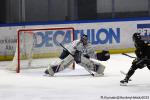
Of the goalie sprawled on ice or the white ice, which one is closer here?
the white ice

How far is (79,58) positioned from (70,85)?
895 millimetres

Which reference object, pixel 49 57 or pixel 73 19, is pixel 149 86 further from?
pixel 73 19

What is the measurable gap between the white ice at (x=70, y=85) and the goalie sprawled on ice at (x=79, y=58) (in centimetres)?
13

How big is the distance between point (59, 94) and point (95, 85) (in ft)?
2.84

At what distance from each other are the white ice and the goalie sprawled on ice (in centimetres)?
13

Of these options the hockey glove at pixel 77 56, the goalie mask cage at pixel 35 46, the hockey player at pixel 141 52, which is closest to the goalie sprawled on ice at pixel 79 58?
the hockey glove at pixel 77 56

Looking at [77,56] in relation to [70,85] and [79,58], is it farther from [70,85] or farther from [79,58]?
[70,85]

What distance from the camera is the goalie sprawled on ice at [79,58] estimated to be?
846cm

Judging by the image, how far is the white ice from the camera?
22.4 ft

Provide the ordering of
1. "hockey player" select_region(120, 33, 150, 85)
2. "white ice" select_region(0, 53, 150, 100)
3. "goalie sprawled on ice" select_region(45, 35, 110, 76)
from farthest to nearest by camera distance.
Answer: "goalie sprawled on ice" select_region(45, 35, 110, 76) < "hockey player" select_region(120, 33, 150, 85) < "white ice" select_region(0, 53, 150, 100)

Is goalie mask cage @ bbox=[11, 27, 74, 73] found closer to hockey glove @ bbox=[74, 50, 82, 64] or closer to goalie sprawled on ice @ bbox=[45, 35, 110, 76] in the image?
goalie sprawled on ice @ bbox=[45, 35, 110, 76]

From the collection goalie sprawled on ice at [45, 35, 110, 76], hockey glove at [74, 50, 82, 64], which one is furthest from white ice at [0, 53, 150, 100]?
hockey glove at [74, 50, 82, 64]

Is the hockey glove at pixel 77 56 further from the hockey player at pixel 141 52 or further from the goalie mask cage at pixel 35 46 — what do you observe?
the hockey player at pixel 141 52

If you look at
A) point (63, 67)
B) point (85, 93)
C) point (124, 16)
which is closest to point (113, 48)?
point (124, 16)
